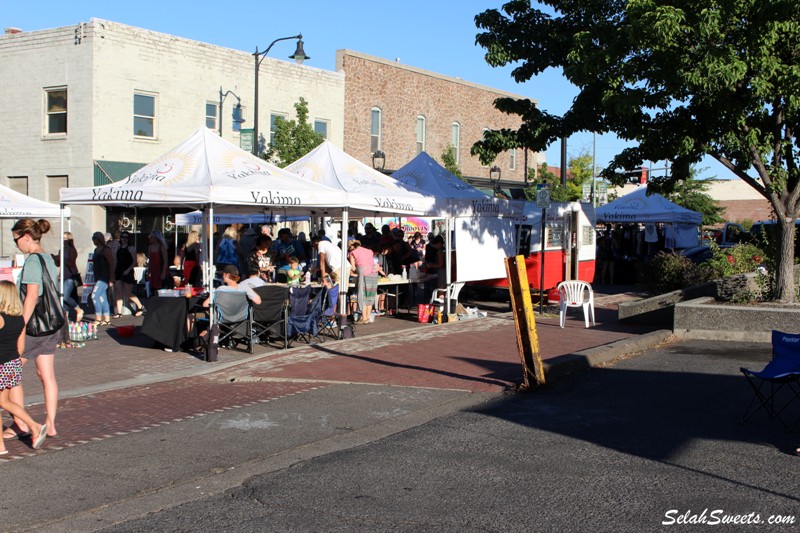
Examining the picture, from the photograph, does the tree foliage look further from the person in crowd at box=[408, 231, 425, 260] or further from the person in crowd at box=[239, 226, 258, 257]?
the person in crowd at box=[239, 226, 258, 257]

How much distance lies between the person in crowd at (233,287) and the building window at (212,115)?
18694 mm

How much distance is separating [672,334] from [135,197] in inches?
353

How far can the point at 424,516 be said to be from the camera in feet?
18.8

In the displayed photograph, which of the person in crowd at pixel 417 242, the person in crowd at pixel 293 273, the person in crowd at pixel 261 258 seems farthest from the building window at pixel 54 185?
the person in crowd at pixel 293 273

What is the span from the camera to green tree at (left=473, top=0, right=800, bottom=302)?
1370cm

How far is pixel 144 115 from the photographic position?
2864cm

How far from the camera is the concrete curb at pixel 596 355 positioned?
35.8 feet

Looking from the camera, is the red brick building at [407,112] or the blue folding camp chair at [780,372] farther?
the red brick building at [407,112]

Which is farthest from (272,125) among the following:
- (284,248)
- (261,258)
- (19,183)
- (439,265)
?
(261,258)

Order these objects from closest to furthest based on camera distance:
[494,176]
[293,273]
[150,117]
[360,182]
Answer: [293,273], [360,182], [150,117], [494,176]

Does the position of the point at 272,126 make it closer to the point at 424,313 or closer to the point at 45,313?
the point at 424,313

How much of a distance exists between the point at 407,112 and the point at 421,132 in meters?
1.49

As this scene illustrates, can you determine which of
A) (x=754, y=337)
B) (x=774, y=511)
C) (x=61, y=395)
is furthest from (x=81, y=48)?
(x=774, y=511)

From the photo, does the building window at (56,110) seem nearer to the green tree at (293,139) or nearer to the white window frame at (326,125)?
the green tree at (293,139)
